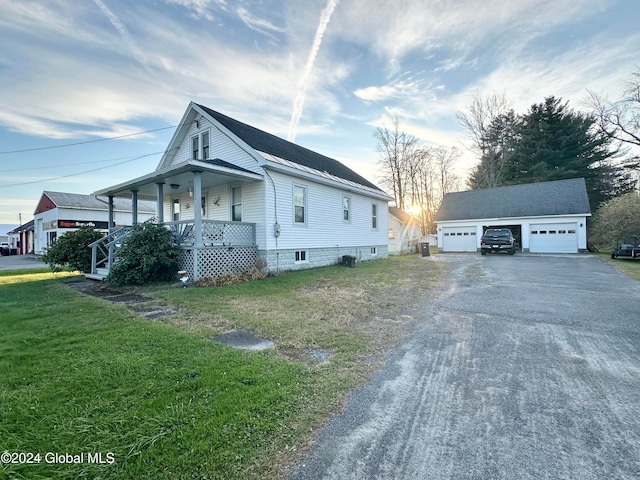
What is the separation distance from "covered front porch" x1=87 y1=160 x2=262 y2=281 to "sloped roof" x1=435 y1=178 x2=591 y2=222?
64.4 feet

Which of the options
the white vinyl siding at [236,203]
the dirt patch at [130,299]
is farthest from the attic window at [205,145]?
the dirt patch at [130,299]

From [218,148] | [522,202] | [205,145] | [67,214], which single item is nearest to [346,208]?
[218,148]

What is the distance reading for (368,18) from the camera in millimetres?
9805

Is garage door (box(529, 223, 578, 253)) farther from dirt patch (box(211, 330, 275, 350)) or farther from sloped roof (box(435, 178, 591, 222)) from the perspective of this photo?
dirt patch (box(211, 330, 275, 350))

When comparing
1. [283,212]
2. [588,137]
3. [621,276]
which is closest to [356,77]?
[283,212]

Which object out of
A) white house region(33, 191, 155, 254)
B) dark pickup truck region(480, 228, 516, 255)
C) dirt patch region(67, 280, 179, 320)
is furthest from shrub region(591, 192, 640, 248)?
white house region(33, 191, 155, 254)

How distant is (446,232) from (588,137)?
59.4 ft

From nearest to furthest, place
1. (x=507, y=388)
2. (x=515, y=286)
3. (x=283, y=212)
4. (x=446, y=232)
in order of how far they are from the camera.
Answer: (x=507, y=388) → (x=515, y=286) → (x=283, y=212) → (x=446, y=232)

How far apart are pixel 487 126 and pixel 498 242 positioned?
747 inches

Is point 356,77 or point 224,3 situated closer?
point 224,3

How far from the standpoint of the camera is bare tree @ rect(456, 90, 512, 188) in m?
31.2

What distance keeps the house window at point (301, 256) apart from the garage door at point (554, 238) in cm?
1885

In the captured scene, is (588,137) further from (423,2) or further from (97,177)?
(97,177)

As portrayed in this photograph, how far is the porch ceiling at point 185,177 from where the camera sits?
8820 mm
